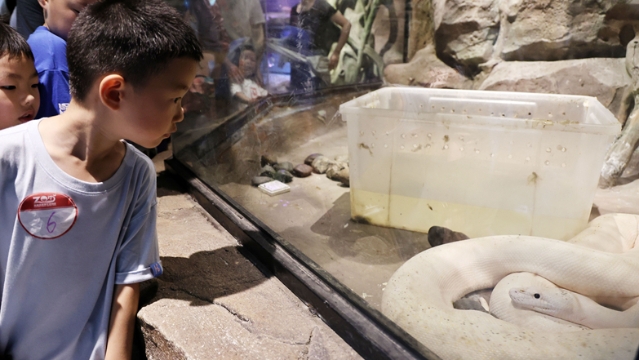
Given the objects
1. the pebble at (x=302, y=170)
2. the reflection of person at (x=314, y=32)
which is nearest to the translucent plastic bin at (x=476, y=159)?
the reflection of person at (x=314, y=32)

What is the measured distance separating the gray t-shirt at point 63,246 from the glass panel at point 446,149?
59 centimetres

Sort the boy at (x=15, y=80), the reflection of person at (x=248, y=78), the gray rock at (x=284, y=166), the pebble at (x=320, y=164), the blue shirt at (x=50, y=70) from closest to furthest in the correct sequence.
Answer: the boy at (x=15, y=80) → the blue shirt at (x=50, y=70) → the reflection of person at (x=248, y=78) → the gray rock at (x=284, y=166) → the pebble at (x=320, y=164)

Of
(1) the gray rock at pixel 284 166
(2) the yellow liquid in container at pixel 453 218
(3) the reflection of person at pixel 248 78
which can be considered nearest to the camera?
(2) the yellow liquid in container at pixel 453 218

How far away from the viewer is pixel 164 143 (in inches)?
105

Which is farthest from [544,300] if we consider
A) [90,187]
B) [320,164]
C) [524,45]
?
[320,164]

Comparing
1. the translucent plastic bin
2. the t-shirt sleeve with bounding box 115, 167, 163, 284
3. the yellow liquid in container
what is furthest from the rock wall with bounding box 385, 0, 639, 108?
the t-shirt sleeve with bounding box 115, 167, 163, 284

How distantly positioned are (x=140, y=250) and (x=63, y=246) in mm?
186

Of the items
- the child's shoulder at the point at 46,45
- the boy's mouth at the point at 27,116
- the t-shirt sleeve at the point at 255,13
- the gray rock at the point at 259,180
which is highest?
the t-shirt sleeve at the point at 255,13

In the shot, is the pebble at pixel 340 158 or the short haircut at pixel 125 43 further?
the pebble at pixel 340 158

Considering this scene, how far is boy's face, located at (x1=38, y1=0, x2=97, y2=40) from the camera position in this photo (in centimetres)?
135

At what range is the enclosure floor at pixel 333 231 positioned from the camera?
1.48 meters

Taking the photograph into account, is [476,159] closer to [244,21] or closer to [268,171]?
[268,171]

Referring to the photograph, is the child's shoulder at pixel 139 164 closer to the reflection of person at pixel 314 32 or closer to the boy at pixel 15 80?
the boy at pixel 15 80

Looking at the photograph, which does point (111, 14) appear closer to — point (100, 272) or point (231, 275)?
point (100, 272)
